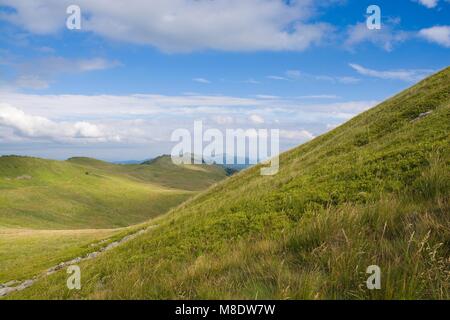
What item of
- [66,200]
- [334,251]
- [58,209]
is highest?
[334,251]

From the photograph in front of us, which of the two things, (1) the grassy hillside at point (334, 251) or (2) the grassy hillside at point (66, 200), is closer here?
(1) the grassy hillside at point (334, 251)

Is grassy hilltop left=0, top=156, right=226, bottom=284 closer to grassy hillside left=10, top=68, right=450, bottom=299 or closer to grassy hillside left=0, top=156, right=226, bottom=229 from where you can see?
grassy hillside left=0, top=156, right=226, bottom=229

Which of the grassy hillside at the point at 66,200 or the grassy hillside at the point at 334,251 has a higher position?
the grassy hillside at the point at 334,251

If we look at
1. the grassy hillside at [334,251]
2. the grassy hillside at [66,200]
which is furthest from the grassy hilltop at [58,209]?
the grassy hillside at [334,251]

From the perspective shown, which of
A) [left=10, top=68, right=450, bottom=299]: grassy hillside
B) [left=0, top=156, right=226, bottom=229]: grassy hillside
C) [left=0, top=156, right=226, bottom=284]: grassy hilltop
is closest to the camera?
[left=10, top=68, right=450, bottom=299]: grassy hillside

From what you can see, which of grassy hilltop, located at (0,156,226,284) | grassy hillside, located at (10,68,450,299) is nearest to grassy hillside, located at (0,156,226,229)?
grassy hilltop, located at (0,156,226,284)

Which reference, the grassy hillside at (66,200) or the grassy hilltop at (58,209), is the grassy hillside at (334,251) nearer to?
the grassy hilltop at (58,209)

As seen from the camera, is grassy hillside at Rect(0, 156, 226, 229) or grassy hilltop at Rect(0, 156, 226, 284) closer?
grassy hilltop at Rect(0, 156, 226, 284)

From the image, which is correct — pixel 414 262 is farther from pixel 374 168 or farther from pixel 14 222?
pixel 14 222

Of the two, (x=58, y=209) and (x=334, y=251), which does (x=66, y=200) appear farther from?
(x=334, y=251)

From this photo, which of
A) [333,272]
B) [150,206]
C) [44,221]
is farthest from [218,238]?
[150,206]

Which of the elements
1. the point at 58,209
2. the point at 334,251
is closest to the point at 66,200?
the point at 58,209

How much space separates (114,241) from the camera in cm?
3325

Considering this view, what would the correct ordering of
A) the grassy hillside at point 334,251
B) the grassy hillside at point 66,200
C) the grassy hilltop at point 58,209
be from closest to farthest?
the grassy hillside at point 334,251
the grassy hilltop at point 58,209
the grassy hillside at point 66,200
